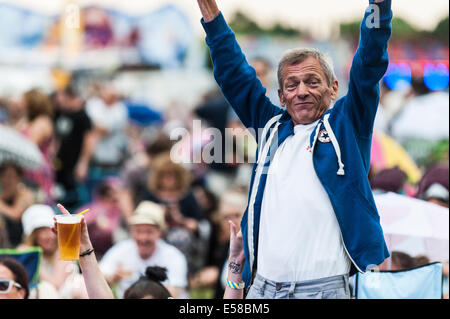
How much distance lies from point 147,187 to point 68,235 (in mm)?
5574

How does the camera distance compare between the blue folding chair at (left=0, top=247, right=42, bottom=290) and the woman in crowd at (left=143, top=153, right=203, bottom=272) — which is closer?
the blue folding chair at (left=0, top=247, right=42, bottom=290)

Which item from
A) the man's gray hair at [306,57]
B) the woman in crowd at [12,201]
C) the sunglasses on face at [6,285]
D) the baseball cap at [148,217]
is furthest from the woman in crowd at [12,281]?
the man's gray hair at [306,57]

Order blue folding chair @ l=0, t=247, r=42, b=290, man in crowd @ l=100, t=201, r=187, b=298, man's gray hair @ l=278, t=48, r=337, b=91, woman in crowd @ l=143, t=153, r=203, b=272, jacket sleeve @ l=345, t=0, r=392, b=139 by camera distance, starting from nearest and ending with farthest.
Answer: jacket sleeve @ l=345, t=0, r=392, b=139, man's gray hair @ l=278, t=48, r=337, b=91, blue folding chair @ l=0, t=247, r=42, b=290, man in crowd @ l=100, t=201, r=187, b=298, woman in crowd @ l=143, t=153, r=203, b=272

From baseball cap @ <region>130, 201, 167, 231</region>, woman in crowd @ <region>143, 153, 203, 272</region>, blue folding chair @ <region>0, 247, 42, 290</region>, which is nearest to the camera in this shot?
blue folding chair @ <region>0, 247, 42, 290</region>

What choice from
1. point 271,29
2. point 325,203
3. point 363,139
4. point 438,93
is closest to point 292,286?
point 325,203

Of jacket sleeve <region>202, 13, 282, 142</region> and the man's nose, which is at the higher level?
jacket sleeve <region>202, 13, 282, 142</region>

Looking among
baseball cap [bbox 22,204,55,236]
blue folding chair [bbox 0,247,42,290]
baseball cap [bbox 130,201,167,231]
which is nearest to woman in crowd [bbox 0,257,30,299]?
blue folding chair [bbox 0,247,42,290]

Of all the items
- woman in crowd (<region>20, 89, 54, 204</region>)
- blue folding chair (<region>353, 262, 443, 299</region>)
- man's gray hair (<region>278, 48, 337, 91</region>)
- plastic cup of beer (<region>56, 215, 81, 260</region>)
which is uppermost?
woman in crowd (<region>20, 89, 54, 204</region>)

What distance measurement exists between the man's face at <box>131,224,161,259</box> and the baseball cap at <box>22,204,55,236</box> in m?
0.76

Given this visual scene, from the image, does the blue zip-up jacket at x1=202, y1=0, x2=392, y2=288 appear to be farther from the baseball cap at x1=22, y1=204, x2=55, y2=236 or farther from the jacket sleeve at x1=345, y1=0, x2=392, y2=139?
the baseball cap at x1=22, y1=204, x2=55, y2=236

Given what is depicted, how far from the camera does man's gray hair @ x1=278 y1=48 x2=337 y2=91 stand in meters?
3.33

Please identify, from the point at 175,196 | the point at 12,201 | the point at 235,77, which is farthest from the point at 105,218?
the point at 235,77

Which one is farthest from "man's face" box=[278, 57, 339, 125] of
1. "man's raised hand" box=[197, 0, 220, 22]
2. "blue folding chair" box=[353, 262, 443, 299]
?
"blue folding chair" box=[353, 262, 443, 299]

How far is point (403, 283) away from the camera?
463 cm
